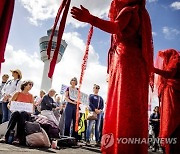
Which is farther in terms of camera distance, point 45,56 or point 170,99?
point 45,56

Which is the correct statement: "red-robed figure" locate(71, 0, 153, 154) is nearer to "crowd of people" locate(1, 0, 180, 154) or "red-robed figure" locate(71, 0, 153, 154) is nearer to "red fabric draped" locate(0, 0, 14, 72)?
"crowd of people" locate(1, 0, 180, 154)

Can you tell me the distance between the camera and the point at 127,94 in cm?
278

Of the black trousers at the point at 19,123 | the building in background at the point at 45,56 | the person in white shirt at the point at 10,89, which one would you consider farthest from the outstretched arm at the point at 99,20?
the building in background at the point at 45,56

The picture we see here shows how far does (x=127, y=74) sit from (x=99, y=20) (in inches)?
24.9

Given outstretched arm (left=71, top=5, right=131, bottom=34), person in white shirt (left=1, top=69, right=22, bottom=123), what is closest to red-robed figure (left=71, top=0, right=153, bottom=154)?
outstretched arm (left=71, top=5, right=131, bottom=34)

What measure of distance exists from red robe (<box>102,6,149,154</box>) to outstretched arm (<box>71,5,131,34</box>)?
0.03 m

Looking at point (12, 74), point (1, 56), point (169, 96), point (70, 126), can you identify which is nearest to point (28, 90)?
point (12, 74)

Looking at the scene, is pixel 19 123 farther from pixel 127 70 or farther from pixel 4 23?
pixel 4 23

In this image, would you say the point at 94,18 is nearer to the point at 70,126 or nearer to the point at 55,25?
the point at 55,25

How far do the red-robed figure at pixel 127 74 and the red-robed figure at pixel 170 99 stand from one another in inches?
34.0

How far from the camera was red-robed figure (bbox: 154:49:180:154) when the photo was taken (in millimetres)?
3775

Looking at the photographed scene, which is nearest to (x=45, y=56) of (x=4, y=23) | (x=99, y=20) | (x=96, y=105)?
(x=96, y=105)

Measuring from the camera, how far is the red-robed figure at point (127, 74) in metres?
2.64

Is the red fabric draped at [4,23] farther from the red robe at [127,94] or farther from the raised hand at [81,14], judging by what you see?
the red robe at [127,94]
